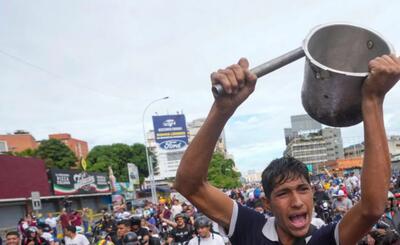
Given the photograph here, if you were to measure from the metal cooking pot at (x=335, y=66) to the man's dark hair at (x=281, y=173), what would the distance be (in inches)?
9.5

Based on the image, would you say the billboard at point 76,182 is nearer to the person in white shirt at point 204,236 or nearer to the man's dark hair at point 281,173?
the person in white shirt at point 204,236

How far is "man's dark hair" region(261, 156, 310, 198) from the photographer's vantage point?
1.99 m

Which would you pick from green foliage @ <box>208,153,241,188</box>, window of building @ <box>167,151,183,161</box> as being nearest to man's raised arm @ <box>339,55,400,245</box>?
window of building @ <box>167,151,183,161</box>

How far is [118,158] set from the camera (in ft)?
281

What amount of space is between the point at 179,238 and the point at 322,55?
8703 millimetres

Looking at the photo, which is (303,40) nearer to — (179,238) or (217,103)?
(217,103)

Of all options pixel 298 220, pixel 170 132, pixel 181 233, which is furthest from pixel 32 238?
pixel 170 132

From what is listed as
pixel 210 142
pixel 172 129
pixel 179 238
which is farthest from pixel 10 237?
pixel 172 129

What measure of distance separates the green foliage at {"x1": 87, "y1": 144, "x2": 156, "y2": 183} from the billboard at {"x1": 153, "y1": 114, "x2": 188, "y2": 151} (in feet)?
165

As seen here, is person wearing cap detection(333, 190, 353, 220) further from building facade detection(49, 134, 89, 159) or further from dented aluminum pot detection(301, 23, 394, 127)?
building facade detection(49, 134, 89, 159)

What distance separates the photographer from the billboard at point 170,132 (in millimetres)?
30531

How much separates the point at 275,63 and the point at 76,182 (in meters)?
37.1

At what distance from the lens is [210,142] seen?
1904 millimetres

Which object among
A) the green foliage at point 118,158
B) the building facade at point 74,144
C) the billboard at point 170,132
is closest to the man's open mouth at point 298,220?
the billboard at point 170,132
